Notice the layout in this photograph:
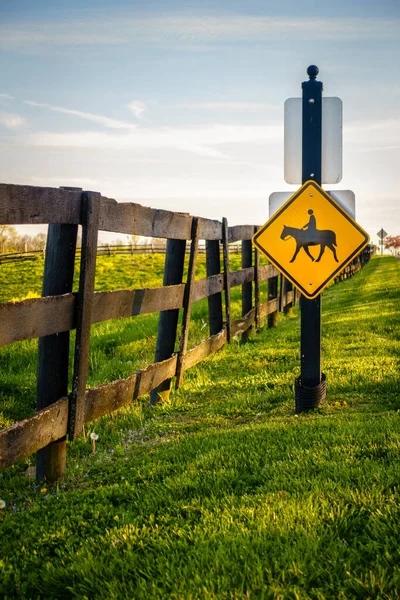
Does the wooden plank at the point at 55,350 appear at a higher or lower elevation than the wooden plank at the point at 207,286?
lower

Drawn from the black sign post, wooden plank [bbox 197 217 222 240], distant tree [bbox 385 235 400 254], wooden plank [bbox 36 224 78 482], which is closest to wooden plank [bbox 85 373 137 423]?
wooden plank [bbox 36 224 78 482]

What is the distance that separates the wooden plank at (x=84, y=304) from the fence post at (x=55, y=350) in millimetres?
82

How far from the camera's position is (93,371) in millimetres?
8086

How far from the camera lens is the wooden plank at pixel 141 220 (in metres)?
4.55

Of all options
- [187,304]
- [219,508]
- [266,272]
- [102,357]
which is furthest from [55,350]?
[266,272]

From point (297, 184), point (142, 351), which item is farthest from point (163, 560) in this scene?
point (142, 351)

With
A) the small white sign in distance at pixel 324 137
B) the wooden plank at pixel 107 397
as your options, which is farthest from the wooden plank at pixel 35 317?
the small white sign in distance at pixel 324 137

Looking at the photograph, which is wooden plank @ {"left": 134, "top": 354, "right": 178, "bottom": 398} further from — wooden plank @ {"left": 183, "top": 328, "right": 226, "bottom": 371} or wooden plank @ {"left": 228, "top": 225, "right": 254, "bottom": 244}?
wooden plank @ {"left": 228, "top": 225, "right": 254, "bottom": 244}

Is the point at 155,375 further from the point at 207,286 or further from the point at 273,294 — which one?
the point at 273,294

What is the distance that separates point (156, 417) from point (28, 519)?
2356 millimetres

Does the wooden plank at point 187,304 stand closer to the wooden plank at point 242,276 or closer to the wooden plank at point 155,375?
the wooden plank at point 155,375

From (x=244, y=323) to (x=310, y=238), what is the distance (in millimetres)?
4623

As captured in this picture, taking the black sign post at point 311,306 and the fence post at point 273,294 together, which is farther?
the fence post at point 273,294

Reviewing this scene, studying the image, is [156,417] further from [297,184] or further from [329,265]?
[297,184]
